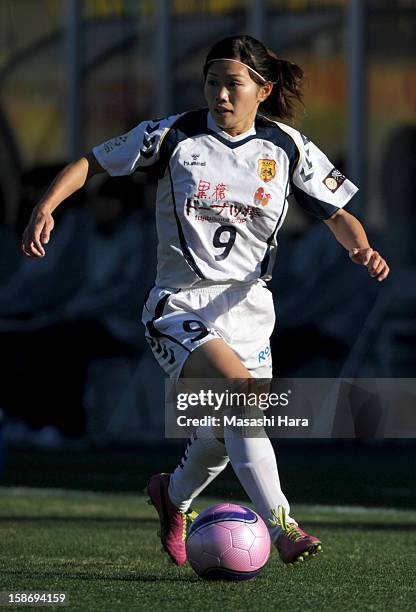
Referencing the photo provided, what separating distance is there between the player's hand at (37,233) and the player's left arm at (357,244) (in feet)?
3.84

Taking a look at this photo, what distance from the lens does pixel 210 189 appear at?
5.91 m

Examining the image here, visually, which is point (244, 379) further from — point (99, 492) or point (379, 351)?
point (379, 351)

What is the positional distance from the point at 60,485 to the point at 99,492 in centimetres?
62

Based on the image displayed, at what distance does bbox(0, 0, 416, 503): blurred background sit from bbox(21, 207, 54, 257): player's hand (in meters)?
9.41

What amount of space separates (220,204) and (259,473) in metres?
1.02

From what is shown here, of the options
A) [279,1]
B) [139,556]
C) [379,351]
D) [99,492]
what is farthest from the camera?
[279,1]

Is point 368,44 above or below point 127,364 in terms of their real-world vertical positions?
above

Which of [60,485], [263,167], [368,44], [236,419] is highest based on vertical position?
[263,167]

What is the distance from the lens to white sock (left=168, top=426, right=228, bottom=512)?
607cm

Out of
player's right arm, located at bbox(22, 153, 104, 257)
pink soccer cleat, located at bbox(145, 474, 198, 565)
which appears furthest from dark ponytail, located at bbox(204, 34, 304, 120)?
pink soccer cleat, located at bbox(145, 474, 198, 565)

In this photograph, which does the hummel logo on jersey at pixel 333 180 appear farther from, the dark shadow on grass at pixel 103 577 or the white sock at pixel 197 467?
the dark shadow on grass at pixel 103 577

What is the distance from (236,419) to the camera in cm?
573

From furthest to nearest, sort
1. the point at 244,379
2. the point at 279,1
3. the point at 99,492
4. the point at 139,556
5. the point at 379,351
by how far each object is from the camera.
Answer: the point at 279,1 < the point at 379,351 < the point at 99,492 < the point at 139,556 < the point at 244,379

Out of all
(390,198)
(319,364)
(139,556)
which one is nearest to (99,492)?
(139,556)
